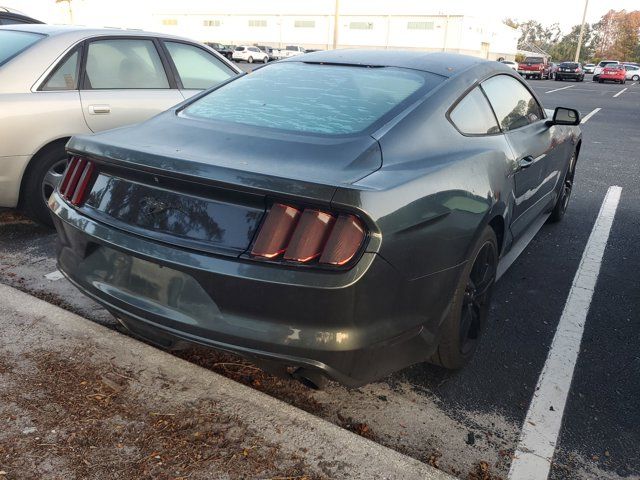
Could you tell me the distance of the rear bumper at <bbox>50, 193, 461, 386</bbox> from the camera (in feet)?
6.71

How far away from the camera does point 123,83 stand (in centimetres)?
498

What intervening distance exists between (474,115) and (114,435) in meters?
2.29

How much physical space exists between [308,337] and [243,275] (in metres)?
0.32

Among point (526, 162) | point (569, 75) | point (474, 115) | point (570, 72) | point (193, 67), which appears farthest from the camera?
point (569, 75)

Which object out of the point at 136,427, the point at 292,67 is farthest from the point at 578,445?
the point at 292,67

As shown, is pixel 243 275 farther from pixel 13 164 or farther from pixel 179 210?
pixel 13 164

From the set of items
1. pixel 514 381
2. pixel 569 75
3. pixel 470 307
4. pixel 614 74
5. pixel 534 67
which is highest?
pixel 470 307

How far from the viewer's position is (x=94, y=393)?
8.54 feet

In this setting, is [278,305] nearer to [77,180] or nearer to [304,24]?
[77,180]

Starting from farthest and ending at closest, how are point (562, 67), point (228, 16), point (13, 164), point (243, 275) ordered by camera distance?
point (228, 16), point (562, 67), point (13, 164), point (243, 275)

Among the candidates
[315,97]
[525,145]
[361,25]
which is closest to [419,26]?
[361,25]

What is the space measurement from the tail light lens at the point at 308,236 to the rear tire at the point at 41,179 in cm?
292

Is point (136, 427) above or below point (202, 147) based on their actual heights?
below

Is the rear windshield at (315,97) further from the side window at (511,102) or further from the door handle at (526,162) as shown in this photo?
the door handle at (526,162)
